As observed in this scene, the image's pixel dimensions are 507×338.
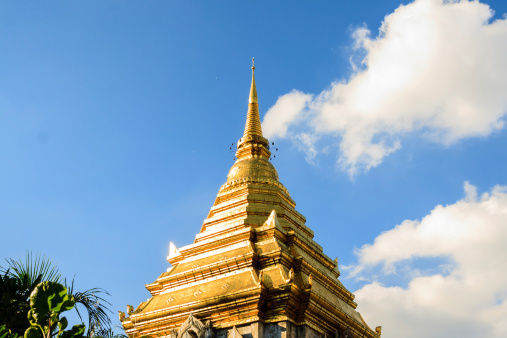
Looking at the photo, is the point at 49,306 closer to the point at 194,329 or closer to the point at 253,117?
the point at 194,329

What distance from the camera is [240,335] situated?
1670 centimetres

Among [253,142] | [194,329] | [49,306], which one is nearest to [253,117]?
[253,142]

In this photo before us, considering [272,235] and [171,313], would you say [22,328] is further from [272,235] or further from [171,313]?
[272,235]

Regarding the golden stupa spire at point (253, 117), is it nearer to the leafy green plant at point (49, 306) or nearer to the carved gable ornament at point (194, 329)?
the carved gable ornament at point (194, 329)

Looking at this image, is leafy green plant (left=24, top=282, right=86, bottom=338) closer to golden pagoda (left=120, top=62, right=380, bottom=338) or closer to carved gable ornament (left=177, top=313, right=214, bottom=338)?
golden pagoda (left=120, top=62, right=380, bottom=338)

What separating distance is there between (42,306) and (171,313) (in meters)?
11.9

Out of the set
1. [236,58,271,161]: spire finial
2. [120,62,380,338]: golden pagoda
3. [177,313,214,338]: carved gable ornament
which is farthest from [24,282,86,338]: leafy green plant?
[236,58,271,161]: spire finial

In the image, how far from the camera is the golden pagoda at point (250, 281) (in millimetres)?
17000

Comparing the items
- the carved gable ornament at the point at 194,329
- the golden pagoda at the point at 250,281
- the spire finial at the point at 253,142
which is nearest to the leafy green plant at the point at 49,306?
the golden pagoda at the point at 250,281

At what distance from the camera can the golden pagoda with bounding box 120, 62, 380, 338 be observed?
17000mm

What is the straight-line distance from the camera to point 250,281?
1767 centimetres

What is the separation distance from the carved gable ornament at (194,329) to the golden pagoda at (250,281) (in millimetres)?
30

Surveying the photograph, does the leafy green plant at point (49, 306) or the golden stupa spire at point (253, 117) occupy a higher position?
the golden stupa spire at point (253, 117)

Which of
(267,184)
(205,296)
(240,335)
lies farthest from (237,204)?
(240,335)
